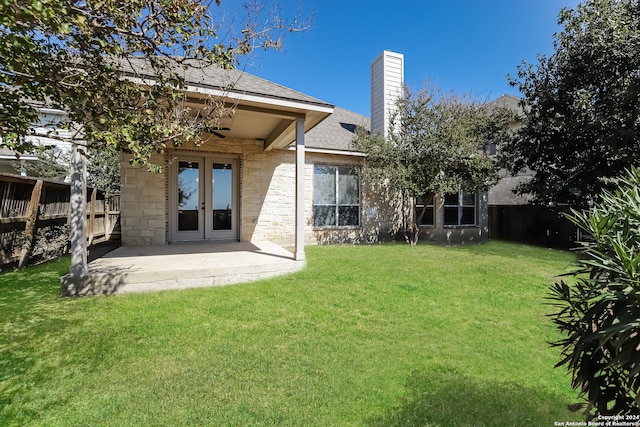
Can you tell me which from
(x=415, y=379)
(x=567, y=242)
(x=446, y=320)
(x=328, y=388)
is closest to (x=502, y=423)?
(x=415, y=379)

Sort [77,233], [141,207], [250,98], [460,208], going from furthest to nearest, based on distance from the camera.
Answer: [460,208] < [141,207] < [250,98] < [77,233]

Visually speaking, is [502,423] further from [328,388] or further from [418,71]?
[418,71]

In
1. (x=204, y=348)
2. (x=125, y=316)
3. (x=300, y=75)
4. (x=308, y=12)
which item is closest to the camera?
(x=204, y=348)

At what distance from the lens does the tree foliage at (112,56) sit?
2.42 metres

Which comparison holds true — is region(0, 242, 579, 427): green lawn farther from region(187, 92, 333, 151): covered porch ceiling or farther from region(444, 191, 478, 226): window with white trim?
region(444, 191, 478, 226): window with white trim

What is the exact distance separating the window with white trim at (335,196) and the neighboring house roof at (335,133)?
0.70 m

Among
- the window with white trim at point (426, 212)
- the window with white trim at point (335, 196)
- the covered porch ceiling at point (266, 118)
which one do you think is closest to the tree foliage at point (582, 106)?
the window with white trim at point (426, 212)

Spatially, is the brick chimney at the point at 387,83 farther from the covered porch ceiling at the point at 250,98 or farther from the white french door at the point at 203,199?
the white french door at the point at 203,199

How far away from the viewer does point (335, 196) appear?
10.3 m

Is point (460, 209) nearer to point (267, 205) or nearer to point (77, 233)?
point (267, 205)

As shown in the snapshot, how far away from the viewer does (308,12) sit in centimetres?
345

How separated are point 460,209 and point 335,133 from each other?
5.89m

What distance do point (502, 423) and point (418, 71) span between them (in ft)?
35.2


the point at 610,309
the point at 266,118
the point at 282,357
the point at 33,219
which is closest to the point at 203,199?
the point at 266,118
